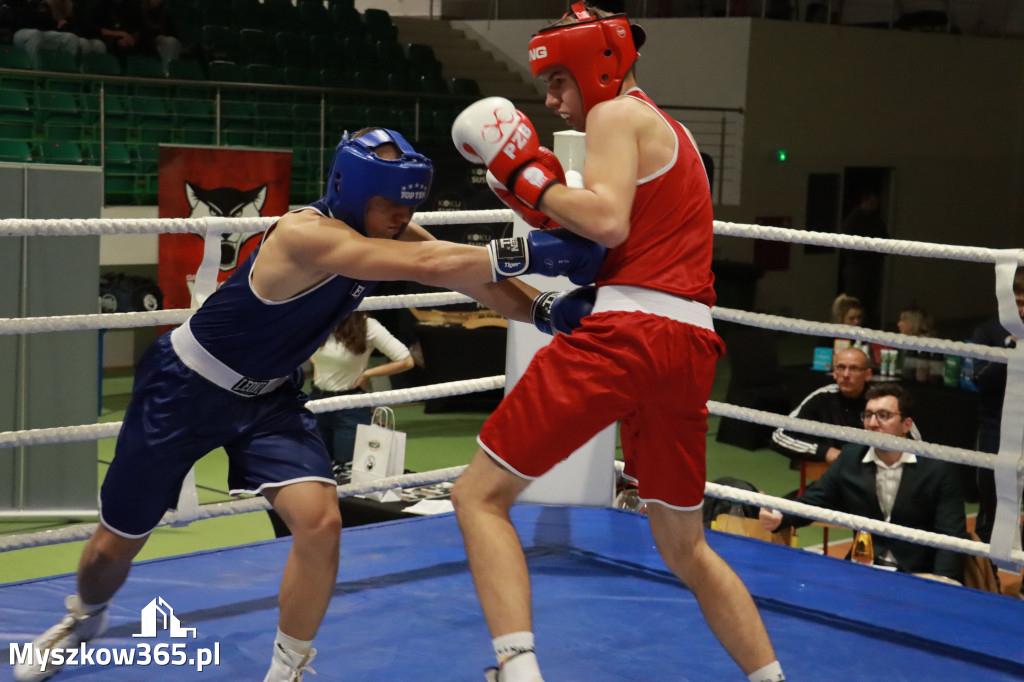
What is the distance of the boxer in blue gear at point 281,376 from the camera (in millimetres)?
2148

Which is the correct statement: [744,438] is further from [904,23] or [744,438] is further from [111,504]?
[904,23]

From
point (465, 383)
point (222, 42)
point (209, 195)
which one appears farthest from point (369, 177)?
point (222, 42)

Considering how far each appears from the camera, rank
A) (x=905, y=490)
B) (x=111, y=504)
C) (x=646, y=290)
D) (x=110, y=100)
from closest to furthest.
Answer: (x=646, y=290) < (x=111, y=504) < (x=905, y=490) < (x=110, y=100)

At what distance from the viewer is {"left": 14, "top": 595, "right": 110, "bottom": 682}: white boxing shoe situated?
92.3 inches

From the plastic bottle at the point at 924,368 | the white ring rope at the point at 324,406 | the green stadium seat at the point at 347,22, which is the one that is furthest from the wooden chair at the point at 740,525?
the green stadium seat at the point at 347,22

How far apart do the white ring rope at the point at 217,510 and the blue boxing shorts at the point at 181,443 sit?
0.25 metres

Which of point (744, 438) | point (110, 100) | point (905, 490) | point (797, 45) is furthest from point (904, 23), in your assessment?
point (905, 490)

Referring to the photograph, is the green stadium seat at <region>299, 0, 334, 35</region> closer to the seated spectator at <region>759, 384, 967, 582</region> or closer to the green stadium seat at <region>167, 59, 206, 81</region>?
the green stadium seat at <region>167, 59, 206, 81</region>

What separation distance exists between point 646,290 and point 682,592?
117 cm

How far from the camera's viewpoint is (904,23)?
12.5 meters

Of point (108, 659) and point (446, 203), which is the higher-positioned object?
point (446, 203)

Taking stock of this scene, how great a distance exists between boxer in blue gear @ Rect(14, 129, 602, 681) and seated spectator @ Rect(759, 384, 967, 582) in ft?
5.37

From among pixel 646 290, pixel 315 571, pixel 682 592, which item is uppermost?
pixel 646 290

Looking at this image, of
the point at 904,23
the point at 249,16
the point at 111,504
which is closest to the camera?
the point at 111,504
